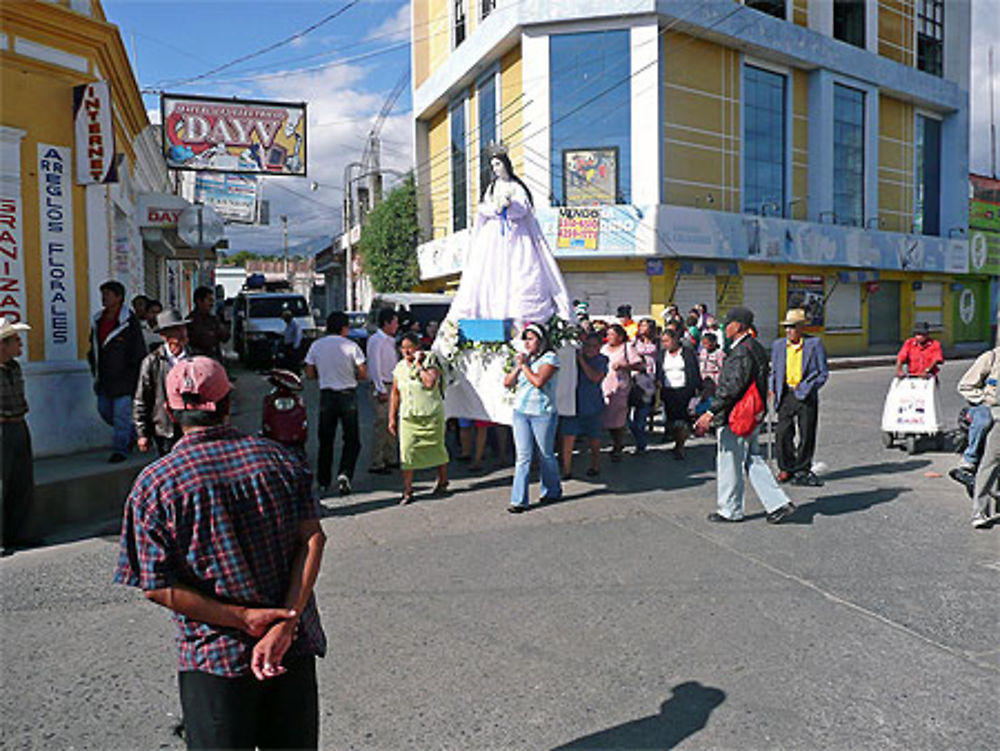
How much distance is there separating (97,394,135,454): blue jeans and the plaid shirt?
640 cm

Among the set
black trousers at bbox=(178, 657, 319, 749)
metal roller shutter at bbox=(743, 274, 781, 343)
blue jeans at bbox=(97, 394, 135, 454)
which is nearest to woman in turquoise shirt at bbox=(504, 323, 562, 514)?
blue jeans at bbox=(97, 394, 135, 454)

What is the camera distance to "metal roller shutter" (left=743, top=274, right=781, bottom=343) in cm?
2469

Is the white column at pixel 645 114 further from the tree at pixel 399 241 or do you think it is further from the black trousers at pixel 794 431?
the black trousers at pixel 794 431

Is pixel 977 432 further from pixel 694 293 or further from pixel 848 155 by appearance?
pixel 848 155

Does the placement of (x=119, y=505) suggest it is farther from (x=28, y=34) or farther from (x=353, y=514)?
(x=28, y=34)

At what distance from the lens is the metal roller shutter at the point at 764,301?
A: 81.0 ft

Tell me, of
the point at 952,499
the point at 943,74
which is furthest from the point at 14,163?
the point at 943,74

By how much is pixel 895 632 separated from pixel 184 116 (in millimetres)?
18496

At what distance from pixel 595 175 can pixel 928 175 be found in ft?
55.7

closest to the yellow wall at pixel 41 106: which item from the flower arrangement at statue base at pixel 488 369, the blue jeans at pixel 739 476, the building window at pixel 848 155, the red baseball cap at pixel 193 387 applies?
the flower arrangement at statue base at pixel 488 369

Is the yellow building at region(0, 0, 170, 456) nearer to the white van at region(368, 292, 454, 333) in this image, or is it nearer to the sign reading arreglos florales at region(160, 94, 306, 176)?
the white van at region(368, 292, 454, 333)

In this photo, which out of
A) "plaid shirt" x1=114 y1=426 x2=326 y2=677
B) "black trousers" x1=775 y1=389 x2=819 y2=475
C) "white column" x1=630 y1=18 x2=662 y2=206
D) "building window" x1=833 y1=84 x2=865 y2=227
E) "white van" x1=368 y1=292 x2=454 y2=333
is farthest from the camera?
"building window" x1=833 y1=84 x2=865 y2=227

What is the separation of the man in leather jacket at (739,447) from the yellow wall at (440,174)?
23.4m

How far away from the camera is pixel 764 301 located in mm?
25109
